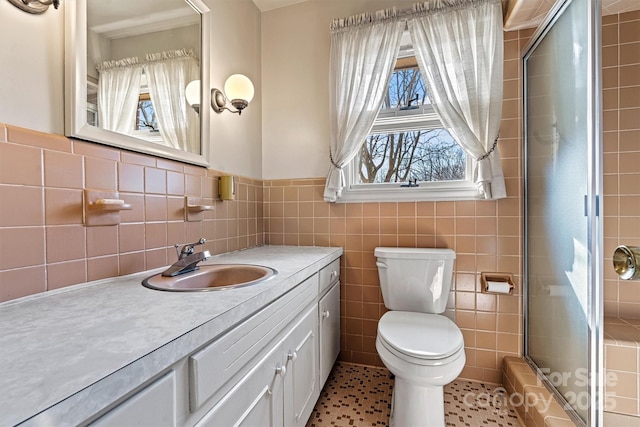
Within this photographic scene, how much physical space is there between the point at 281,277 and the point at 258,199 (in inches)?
42.5

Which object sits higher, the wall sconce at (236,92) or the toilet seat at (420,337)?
the wall sconce at (236,92)

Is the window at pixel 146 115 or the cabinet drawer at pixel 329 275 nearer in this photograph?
the window at pixel 146 115

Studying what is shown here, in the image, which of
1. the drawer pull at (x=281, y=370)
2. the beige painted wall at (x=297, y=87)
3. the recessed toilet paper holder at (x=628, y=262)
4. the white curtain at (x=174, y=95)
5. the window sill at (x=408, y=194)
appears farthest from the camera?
the beige painted wall at (x=297, y=87)

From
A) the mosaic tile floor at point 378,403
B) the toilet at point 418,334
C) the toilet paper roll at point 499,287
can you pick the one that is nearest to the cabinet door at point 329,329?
the mosaic tile floor at point 378,403

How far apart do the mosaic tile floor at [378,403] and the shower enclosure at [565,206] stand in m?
0.31

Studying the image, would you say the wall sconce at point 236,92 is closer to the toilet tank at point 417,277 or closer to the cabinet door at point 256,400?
the toilet tank at point 417,277

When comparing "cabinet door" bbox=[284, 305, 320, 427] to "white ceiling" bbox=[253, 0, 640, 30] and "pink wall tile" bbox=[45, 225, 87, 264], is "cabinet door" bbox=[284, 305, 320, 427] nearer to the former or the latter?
"pink wall tile" bbox=[45, 225, 87, 264]

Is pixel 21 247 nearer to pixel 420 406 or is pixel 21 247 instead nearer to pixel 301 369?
pixel 301 369

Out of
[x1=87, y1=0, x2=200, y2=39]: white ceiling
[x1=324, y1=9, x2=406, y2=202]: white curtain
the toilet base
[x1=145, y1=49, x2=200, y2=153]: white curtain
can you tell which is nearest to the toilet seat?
the toilet base

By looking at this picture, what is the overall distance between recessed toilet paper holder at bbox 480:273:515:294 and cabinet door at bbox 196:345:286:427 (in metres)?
1.26

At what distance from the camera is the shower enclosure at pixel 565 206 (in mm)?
1099

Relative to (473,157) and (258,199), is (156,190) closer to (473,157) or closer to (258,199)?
(258,199)

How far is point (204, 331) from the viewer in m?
0.62

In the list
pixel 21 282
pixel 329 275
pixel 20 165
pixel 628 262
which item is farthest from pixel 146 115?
pixel 628 262
